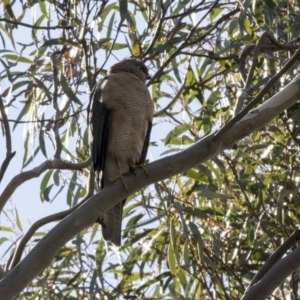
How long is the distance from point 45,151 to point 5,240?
60 centimetres

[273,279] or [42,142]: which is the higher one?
[42,142]

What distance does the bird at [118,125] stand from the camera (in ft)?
11.9

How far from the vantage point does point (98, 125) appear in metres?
3.65

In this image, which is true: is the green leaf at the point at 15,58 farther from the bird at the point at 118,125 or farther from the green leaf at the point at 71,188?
the green leaf at the point at 71,188

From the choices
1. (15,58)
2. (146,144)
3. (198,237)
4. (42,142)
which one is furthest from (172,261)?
(15,58)

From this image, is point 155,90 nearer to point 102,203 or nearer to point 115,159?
point 115,159

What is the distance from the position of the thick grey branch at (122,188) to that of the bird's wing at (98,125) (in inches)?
27.8

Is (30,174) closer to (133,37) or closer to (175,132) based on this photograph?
(133,37)

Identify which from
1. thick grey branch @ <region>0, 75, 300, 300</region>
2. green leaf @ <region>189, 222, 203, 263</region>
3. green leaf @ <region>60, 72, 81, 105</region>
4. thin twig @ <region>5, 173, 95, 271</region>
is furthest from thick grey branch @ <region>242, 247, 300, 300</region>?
green leaf @ <region>60, 72, 81, 105</region>

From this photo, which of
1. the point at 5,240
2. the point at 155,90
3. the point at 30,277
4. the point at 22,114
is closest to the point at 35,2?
the point at 22,114

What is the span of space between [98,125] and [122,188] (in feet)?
3.29

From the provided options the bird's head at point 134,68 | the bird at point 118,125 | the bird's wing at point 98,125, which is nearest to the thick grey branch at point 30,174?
the bird's wing at point 98,125

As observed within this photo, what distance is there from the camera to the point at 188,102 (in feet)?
13.6

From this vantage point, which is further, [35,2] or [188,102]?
[188,102]
